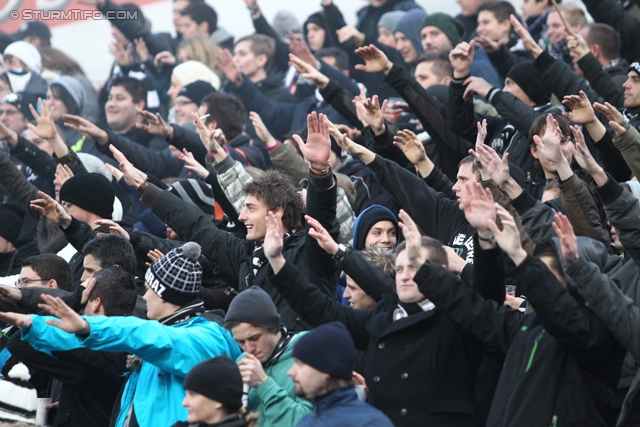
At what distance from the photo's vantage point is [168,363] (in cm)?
454

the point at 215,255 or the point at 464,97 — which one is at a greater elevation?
the point at 464,97

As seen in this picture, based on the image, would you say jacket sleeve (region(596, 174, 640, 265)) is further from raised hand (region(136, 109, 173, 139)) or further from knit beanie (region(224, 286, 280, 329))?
raised hand (region(136, 109, 173, 139))

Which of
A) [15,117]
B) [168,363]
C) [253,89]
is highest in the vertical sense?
[168,363]

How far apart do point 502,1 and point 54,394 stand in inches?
221

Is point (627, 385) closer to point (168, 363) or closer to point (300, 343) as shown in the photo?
point (300, 343)

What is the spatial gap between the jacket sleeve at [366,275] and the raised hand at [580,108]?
5.11 feet

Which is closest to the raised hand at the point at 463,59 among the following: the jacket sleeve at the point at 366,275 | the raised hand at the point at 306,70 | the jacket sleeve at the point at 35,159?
the raised hand at the point at 306,70

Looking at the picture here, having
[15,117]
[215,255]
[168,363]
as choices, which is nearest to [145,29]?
[15,117]

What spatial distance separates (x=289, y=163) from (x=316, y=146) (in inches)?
86.3

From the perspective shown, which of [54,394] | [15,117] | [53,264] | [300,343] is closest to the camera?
[300,343]

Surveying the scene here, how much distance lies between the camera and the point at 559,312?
158 inches

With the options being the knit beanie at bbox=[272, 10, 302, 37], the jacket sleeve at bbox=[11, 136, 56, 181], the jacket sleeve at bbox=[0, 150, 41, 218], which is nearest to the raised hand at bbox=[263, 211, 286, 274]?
the jacket sleeve at bbox=[0, 150, 41, 218]

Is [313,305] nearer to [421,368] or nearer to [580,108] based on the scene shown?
[421,368]

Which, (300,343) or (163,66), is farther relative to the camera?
(163,66)
